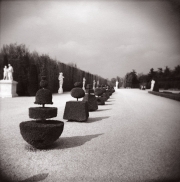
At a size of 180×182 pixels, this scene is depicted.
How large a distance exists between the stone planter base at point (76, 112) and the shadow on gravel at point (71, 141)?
6.21 feet

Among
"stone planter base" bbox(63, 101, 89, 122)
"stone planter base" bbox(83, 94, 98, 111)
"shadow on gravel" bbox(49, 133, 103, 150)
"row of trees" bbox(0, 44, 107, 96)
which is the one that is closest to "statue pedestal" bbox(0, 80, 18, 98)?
→ "row of trees" bbox(0, 44, 107, 96)

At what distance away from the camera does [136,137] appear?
473 cm

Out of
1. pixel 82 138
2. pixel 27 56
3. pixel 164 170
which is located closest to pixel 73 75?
pixel 27 56

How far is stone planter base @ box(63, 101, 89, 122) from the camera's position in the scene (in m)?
6.89

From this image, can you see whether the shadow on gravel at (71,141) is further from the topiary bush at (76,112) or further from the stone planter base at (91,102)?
the stone planter base at (91,102)

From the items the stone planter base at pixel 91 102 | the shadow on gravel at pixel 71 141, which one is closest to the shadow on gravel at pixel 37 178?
the shadow on gravel at pixel 71 141

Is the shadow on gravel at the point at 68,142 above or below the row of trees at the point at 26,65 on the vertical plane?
below

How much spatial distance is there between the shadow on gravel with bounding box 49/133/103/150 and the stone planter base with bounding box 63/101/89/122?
1891 mm

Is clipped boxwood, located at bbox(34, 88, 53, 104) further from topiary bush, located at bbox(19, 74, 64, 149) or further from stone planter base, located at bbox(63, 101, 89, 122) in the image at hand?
stone planter base, located at bbox(63, 101, 89, 122)

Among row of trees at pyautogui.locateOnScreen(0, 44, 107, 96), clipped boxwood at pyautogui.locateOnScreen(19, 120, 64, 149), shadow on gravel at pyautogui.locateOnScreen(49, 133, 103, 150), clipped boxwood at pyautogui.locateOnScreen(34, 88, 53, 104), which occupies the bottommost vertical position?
shadow on gravel at pyautogui.locateOnScreen(49, 133, 103, 150)

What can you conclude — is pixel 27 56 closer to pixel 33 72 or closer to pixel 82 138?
pixel 33 72

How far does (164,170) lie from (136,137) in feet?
7.03

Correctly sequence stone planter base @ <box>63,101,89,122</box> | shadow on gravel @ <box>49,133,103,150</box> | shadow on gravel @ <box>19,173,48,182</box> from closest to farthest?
shadow on gravel @ <box>19,173,48,182</box>
shadow on gravel @ <box>49,133,103,150</box>
stone planter base @ <box>63,101,89,122</box>

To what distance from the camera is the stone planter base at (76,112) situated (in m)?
6.89
